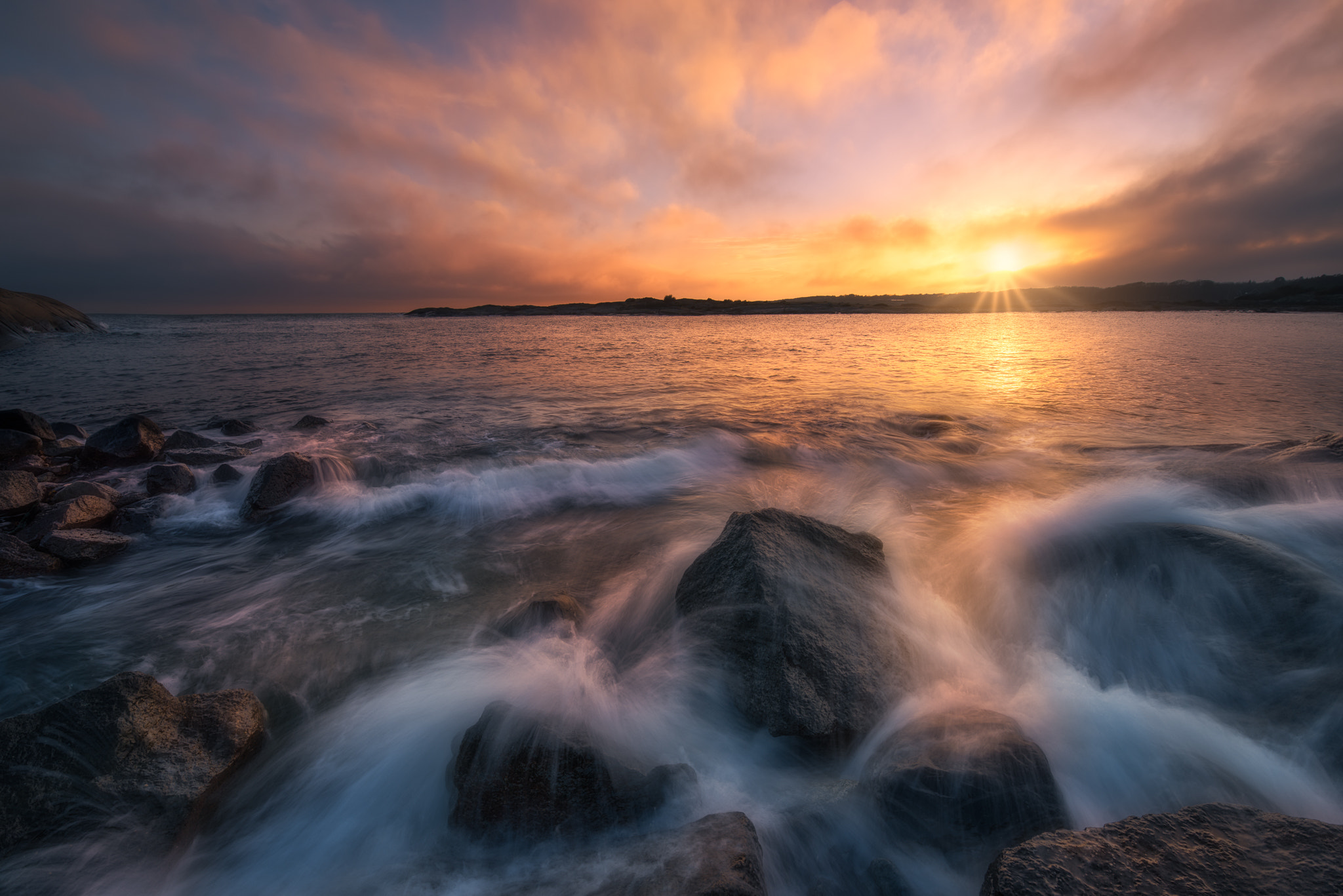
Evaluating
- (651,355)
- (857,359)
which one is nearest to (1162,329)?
(857,359)

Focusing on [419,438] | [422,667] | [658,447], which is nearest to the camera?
[422,667]

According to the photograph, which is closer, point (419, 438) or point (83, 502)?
point (83, 502)

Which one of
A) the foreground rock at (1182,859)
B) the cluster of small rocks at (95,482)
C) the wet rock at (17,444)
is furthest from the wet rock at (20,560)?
the foreground rock at (1182,859)

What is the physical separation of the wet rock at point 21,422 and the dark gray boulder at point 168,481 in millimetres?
3556

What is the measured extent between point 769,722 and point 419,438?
8629 mm

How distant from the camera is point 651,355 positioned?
24.7 metres

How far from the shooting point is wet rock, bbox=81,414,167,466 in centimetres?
774

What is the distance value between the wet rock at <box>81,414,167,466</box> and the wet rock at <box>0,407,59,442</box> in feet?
3.95

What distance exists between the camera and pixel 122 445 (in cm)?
790

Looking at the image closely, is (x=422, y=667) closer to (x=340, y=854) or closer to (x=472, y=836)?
(x=340, y=854)

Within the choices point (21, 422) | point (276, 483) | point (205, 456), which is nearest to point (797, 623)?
point (276, 483)

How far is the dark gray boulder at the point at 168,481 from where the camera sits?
21.7 feet

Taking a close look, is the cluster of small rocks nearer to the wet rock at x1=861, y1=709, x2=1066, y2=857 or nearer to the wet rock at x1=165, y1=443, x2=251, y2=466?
the wet rock at x1=165, y1=443, x2=251, y2=466

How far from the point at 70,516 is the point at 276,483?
5.75 feet
